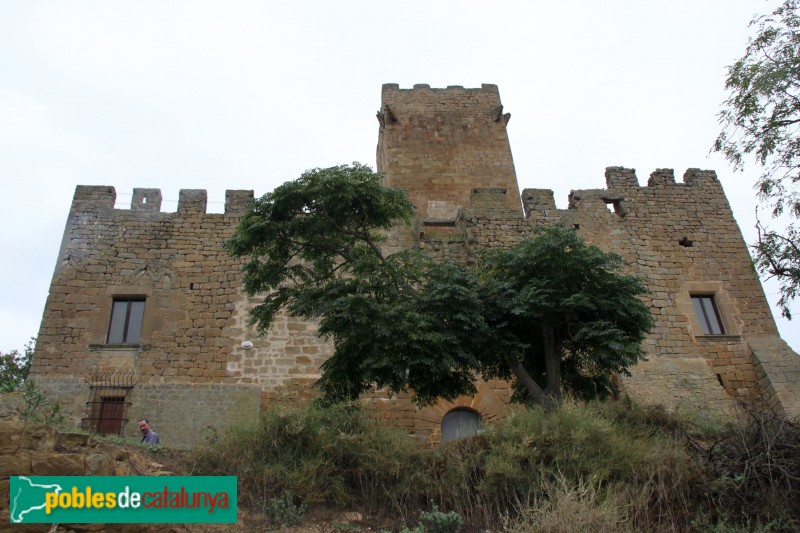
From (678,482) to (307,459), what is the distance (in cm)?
424

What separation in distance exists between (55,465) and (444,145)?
15.0 meters

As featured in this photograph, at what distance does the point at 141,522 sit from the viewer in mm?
5727

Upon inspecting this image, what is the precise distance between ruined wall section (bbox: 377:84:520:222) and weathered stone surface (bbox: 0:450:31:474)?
12840 mm

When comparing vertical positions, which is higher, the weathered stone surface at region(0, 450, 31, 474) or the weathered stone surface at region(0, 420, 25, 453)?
the weathered stone surface at region(0, 420, 25, 453)

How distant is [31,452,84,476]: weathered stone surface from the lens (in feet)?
19.0

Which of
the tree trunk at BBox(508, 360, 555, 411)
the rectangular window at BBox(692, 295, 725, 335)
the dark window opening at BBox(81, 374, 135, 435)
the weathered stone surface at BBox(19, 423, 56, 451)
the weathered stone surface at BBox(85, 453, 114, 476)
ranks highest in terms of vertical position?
the rectangular window at BBox(692, 295, 725, 335)

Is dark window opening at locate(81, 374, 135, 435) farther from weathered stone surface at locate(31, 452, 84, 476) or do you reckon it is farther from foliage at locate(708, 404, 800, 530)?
foliage at locate(708, 404, 800, 530)

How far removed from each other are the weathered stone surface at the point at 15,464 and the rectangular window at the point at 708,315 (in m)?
12.3

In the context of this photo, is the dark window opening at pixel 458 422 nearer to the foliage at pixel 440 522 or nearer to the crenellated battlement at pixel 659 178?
the foliage at pixel 440 522

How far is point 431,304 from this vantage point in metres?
9.04

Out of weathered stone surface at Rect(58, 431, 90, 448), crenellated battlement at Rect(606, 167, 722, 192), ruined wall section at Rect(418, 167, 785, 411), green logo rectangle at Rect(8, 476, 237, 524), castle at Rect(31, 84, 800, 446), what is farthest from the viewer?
crenellated battlement at Rect(606, 167, 722, 192)

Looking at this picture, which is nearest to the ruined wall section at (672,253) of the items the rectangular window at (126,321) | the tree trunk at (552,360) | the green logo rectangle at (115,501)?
the tree trunk at (552,360)

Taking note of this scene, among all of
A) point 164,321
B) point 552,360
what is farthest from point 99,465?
point 164,321

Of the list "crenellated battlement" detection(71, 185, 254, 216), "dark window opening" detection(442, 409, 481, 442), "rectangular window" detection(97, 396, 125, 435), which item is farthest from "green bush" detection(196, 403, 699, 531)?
"crenellated battlement" detection(71, 185, 254, 216)
